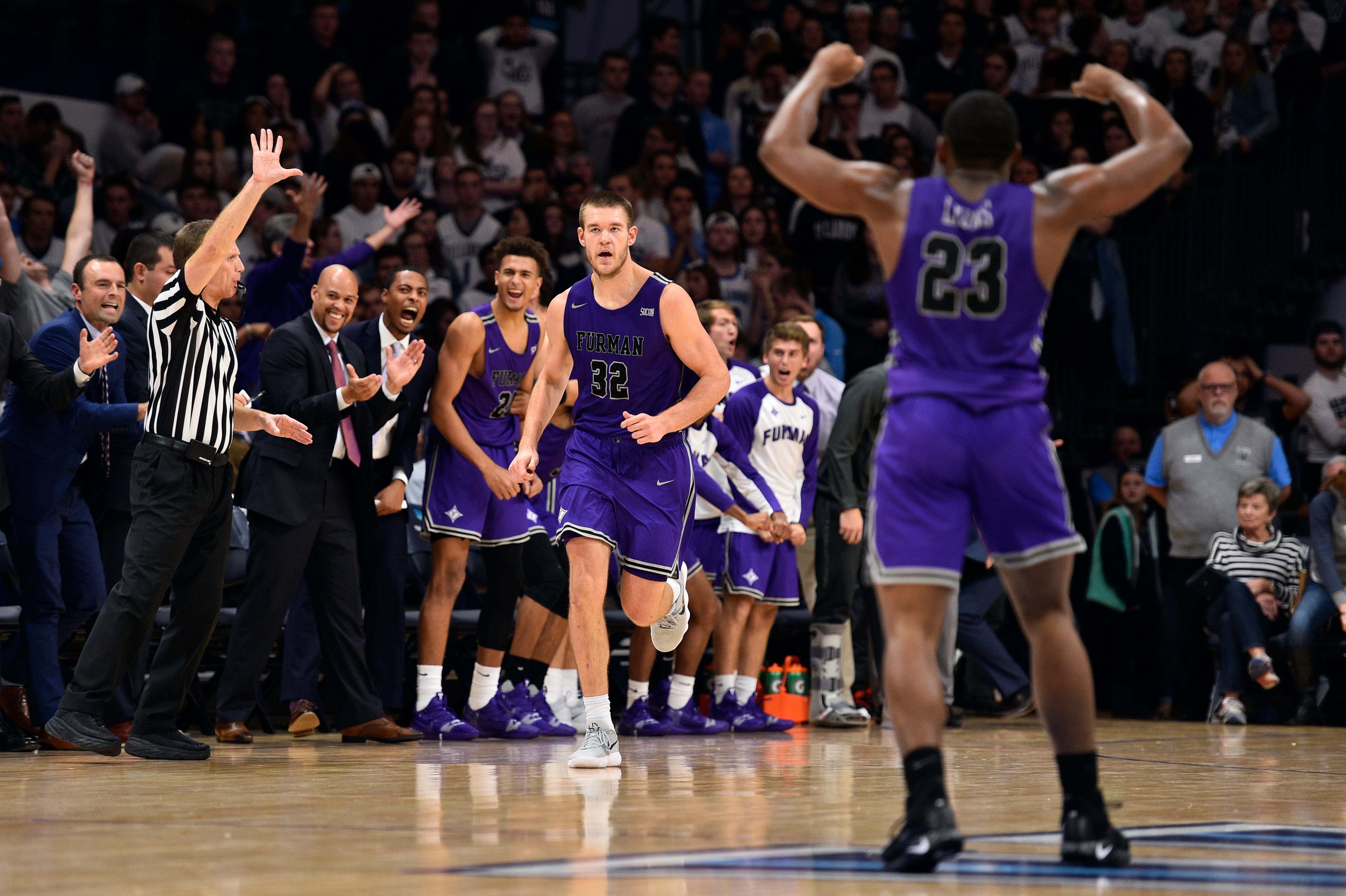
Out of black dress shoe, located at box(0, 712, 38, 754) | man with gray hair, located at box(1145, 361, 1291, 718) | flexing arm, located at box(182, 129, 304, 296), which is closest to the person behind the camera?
flexing arm, located at box(182, 129, 304, 296)

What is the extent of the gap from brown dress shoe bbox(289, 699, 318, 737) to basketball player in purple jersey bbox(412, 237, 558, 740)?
1.85 ft

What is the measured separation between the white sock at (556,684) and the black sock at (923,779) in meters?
4.85

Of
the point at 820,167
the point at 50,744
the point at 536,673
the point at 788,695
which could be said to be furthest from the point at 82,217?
the point at 820,167

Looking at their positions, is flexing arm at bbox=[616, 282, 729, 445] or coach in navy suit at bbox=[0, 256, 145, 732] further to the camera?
coach in navy suit at bbox=[0, 256, 145, 732]

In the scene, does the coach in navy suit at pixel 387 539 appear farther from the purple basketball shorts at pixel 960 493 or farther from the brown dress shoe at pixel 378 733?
the purple basketball shorts at pixel 960 493

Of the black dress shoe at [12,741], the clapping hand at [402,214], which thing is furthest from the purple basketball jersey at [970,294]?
the clapping hand at [402,214]

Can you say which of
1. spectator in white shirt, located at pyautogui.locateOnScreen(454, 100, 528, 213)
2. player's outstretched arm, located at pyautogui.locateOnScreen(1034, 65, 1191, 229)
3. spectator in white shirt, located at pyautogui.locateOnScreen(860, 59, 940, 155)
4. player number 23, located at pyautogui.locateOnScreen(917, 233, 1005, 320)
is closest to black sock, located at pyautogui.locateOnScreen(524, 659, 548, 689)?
spectator in white shirt, located at pyautogui.locateOnScreen(454, 100, 528, 213)

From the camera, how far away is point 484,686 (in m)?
8.08

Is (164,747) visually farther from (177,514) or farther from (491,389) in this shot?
(491,389)

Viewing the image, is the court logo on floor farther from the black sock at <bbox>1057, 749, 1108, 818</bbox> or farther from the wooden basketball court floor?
the black sock at <bbox>1057, 749, 1108, 818</bbox>

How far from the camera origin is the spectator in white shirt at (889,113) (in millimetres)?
14055

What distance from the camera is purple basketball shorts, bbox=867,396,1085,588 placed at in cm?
389

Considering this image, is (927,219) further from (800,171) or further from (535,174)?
(535,174)

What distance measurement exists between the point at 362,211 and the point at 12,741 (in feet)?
19.1
